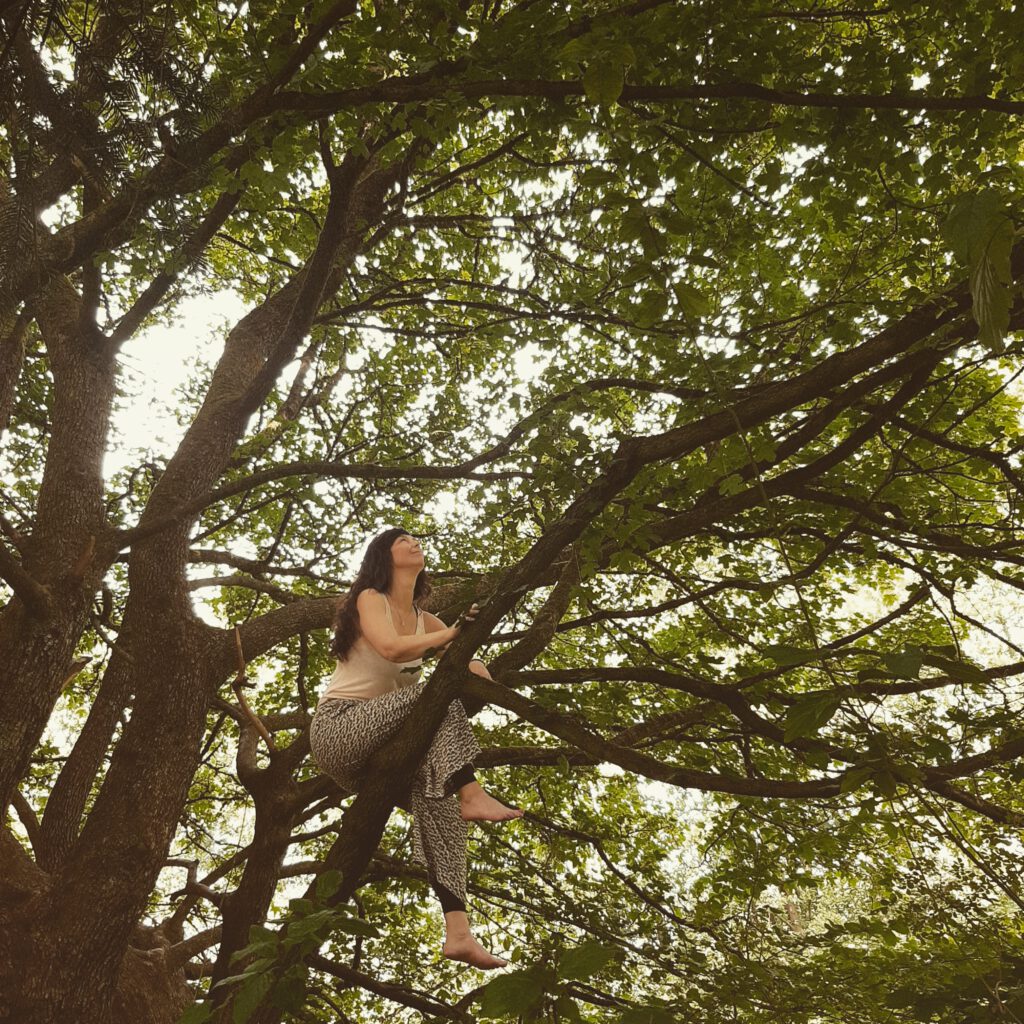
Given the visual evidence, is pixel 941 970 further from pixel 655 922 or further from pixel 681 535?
pixel 655 922

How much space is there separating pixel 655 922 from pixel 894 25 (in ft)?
19.1

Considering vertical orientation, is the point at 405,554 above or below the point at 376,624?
above

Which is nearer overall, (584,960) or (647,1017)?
(584,960)

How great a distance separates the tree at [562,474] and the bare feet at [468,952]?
0.52 m

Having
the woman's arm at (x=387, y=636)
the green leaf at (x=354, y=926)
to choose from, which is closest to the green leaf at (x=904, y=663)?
the green leaf at (x=354, y=926)

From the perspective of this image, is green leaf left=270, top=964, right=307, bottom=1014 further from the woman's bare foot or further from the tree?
the woman's bare foot

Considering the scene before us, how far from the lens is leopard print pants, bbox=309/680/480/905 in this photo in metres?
2.77

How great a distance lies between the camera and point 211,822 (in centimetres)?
801

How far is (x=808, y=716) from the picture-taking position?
1436mm

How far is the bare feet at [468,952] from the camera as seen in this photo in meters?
2.58

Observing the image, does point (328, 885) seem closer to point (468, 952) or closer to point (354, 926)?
point (354, 926)

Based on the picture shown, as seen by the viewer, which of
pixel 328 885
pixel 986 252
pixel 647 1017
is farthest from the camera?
pixel 328 885

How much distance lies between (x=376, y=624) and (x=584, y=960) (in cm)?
173

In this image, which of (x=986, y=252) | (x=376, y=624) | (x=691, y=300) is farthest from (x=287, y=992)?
(x=986, y=252)
